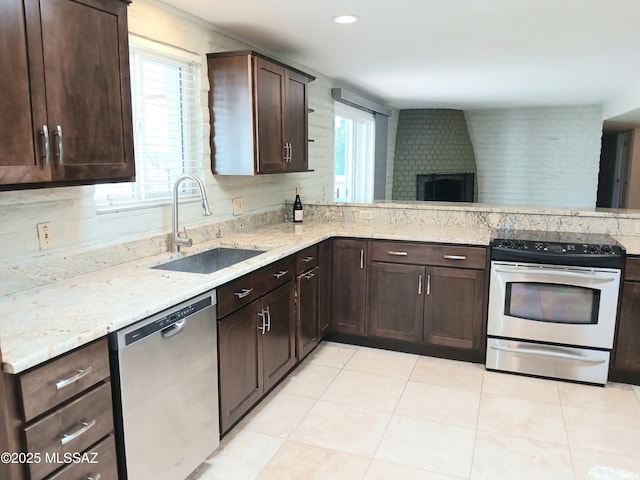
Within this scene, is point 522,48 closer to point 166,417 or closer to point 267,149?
point 267,149

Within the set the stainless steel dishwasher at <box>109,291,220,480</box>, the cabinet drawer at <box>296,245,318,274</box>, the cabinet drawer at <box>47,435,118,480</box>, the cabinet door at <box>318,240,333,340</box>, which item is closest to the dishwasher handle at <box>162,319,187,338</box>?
the stainless steel dishwasher at <box>109,291,220,480</box>

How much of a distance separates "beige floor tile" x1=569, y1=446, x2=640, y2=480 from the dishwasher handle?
6.04 ft

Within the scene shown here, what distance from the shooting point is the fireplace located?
772 cm

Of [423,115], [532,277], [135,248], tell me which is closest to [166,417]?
[135,248]

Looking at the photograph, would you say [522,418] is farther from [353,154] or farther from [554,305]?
[353,154]

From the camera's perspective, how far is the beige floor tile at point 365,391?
9.30ft

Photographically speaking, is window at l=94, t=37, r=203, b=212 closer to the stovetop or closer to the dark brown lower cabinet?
the dark brown lower cabinet

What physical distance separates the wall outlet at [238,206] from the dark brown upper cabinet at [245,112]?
1.15ft

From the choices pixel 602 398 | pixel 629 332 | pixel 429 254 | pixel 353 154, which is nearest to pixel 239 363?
pixel 429 254

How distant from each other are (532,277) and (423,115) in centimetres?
500

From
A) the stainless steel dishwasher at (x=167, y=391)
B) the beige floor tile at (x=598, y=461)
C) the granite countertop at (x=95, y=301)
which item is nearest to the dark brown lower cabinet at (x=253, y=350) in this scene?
the stainless steel dishwasher at (x=167, y=391)

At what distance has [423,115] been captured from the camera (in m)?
7.59

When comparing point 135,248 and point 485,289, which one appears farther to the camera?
point 485,289

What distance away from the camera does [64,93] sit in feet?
5.80
